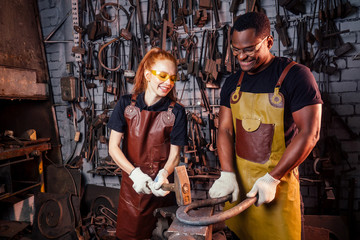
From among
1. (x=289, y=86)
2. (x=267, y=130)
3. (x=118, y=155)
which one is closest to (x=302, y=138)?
(x=267, y=130)

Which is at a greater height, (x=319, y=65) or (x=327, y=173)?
(x=319, y=65)

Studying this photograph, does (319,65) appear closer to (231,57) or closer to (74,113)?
(231,57)

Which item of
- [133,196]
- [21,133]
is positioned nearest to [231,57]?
[133,196]

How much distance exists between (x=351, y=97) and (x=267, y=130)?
2.13 m

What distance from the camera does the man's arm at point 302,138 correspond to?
1.42 meters

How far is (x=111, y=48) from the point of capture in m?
3.75

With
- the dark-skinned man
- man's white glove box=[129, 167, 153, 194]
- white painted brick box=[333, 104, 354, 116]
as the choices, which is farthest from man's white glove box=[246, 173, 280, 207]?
white painted brick box=[333, 104, 354, 116]

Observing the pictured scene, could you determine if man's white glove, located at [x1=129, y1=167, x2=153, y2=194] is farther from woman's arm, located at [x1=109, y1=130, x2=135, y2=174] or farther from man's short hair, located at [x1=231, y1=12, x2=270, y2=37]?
man's short hair, located at [x1=231, y1=12, x2=270, y2=37]

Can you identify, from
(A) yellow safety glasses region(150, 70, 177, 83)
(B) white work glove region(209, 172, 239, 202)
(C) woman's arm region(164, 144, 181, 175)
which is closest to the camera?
(B) white work glove region(209, 172, 239, 202)

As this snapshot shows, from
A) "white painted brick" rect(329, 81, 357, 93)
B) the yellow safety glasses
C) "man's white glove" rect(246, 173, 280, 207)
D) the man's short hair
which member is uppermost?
the man's short hair

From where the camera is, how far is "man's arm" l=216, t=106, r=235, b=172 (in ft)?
5.88

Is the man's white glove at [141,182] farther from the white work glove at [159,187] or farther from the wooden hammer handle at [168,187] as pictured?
the wooden hammer handle at [168,187]

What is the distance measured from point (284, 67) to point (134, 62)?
255 centimetres

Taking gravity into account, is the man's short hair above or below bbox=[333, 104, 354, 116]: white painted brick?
above
